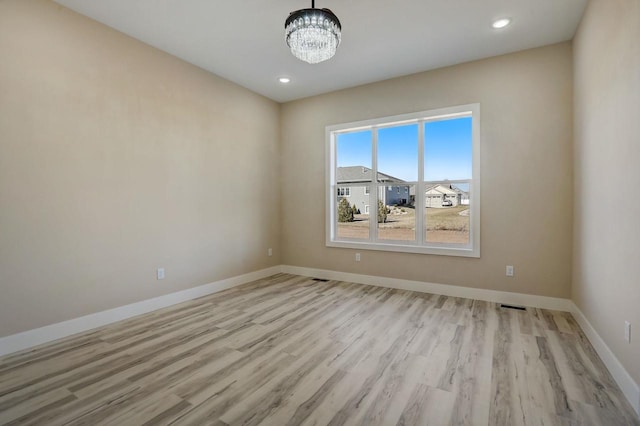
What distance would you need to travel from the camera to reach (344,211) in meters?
4.90

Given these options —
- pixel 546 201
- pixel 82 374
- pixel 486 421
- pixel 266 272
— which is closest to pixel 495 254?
pixel 546 201

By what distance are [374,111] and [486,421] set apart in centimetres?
387

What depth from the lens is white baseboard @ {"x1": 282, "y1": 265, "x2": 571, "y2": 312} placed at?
3393 millimetres

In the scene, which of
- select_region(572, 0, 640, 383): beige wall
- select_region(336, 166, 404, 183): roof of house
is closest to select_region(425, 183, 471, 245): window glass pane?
select_region(336, 166, 404, 183): roof of house

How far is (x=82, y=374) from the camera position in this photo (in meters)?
2.10

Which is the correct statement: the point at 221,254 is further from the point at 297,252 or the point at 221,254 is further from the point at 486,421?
the point at 486,421

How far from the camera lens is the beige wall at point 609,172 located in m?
1.78

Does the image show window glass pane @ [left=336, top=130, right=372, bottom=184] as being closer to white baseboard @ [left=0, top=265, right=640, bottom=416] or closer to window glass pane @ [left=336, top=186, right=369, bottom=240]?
window glass pane @ [left=336, top=186, right=369, bottom=240]

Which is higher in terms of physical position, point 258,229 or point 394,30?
point 394,30

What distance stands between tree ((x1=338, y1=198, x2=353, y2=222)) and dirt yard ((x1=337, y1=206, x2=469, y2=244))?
0.27 feet

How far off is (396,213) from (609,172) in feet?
8.17

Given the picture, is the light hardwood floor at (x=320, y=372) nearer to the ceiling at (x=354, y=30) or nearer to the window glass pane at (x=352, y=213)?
the window glass pane at (x=352, y=213)

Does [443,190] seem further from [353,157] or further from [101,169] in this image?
[101,169]

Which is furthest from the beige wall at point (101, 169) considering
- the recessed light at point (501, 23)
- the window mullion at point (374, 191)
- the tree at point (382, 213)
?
the recessed light at point (501, 23)
